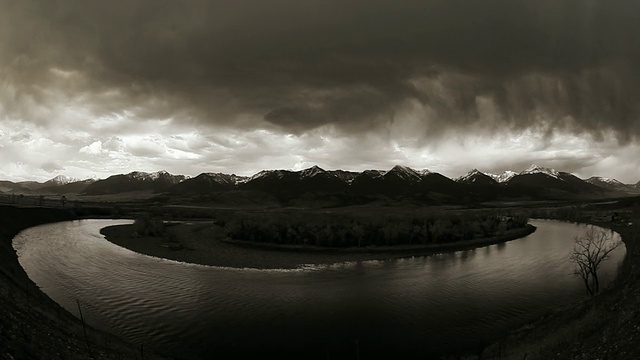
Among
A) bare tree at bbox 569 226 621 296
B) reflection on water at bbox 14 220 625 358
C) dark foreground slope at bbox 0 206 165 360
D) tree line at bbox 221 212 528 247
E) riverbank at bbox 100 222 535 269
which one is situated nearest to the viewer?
dark foreground slope at bbox 0 206 165 360

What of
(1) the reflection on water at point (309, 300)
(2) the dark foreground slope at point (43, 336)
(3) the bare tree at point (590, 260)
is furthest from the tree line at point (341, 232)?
(2) the dark foreground slope at point (43, 336)

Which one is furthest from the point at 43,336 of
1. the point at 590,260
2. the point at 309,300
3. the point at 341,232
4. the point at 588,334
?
the point at 341,232

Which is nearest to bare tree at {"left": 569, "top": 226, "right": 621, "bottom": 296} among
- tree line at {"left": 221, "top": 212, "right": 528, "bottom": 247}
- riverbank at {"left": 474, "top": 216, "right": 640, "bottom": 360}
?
riverbank at {"left": 474, "top": 216, "right": 640, "bottom": 360}

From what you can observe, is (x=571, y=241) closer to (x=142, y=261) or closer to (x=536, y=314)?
(x=536, y=314)

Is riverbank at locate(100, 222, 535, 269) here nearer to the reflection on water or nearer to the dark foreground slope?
the reflection on water

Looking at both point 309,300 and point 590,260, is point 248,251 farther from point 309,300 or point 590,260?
point 590,260

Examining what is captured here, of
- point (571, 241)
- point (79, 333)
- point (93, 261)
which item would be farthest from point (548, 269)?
point (93, 261)
